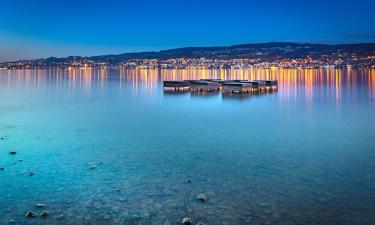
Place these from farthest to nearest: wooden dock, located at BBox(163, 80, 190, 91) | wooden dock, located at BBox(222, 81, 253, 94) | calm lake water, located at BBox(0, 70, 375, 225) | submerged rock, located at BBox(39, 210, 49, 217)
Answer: wooden dock, located at BBox(163, 80, 190, 91) → wooden dock, located at BBox(222, 81, 253, 94) → calm lake water, located at BBox(0, 70, 375, 225) → submerged rock, located at BBox(39, 210, 49, 217)

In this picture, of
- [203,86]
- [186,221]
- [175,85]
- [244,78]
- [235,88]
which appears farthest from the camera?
[244,78]

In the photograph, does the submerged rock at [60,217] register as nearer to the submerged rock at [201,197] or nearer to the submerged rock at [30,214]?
the submerged rock at [30,214]

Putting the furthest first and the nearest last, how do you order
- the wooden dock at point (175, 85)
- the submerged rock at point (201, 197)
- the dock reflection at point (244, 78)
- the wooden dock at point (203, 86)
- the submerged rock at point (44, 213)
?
the wooden dock at point (175, 85) → the wooden dock at point (203, 86) → the dock reflection at point (244, 78) → the submerged rock at point (201, 197) → the submerged rock at point (44, 213)

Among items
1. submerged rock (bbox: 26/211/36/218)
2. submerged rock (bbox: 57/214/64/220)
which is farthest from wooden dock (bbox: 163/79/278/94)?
submerged rock (bbox: 26/211/36/218)

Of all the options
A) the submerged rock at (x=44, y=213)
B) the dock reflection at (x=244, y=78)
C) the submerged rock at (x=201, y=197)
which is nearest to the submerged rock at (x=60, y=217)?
the submerged rock at (x=44, y=213)

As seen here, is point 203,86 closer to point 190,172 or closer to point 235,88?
point 235,88

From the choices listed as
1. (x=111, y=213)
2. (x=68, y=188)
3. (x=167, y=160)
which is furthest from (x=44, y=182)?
(x=167, y=160)

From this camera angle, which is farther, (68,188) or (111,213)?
(68,188)

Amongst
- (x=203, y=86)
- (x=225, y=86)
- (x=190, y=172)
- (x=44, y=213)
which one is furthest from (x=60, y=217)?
(x=203, y=86)

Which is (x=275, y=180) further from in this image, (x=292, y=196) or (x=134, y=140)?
(x=134, y=140)

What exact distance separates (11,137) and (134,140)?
17.8 ft

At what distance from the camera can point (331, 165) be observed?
10414mm

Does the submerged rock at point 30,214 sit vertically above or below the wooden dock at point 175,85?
below

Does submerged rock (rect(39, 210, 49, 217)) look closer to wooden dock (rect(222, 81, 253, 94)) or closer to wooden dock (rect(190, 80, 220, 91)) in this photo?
wooden dock (rect(222, 81, 253, 94))
